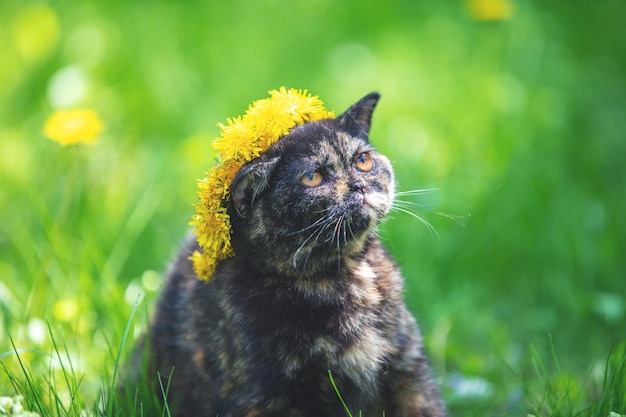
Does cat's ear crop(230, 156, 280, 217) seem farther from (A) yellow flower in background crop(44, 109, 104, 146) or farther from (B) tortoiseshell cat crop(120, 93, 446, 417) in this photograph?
(A) yellow flower in background crop(44, 109, 104, 146)

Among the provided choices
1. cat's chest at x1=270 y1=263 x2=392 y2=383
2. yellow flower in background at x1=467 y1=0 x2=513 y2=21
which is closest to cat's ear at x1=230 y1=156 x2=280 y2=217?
cat's chest at x1=270 y1=263 x2=392 y2=383

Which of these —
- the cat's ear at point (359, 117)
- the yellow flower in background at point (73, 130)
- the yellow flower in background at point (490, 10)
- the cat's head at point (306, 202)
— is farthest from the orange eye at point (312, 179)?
the yellow flower in background at point (490, 10)

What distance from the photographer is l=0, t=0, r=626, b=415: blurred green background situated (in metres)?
3.70

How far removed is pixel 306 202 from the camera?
2.51 metres

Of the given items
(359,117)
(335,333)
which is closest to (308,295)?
(335,333)

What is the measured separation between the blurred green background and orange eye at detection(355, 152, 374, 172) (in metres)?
0.44

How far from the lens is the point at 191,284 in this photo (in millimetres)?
3080

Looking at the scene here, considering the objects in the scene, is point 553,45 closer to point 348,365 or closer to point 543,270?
point 543,270

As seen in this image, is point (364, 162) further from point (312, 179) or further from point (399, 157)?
point (399, 157)

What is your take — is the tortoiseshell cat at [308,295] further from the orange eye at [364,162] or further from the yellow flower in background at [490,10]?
the yellow flower in background at [490,10]

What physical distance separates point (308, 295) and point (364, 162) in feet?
1.72

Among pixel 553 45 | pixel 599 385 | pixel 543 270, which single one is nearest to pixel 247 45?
pixel 553 45

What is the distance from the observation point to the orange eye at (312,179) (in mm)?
2545

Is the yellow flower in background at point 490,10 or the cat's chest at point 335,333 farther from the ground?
the yellow flower in background at point 490,10
